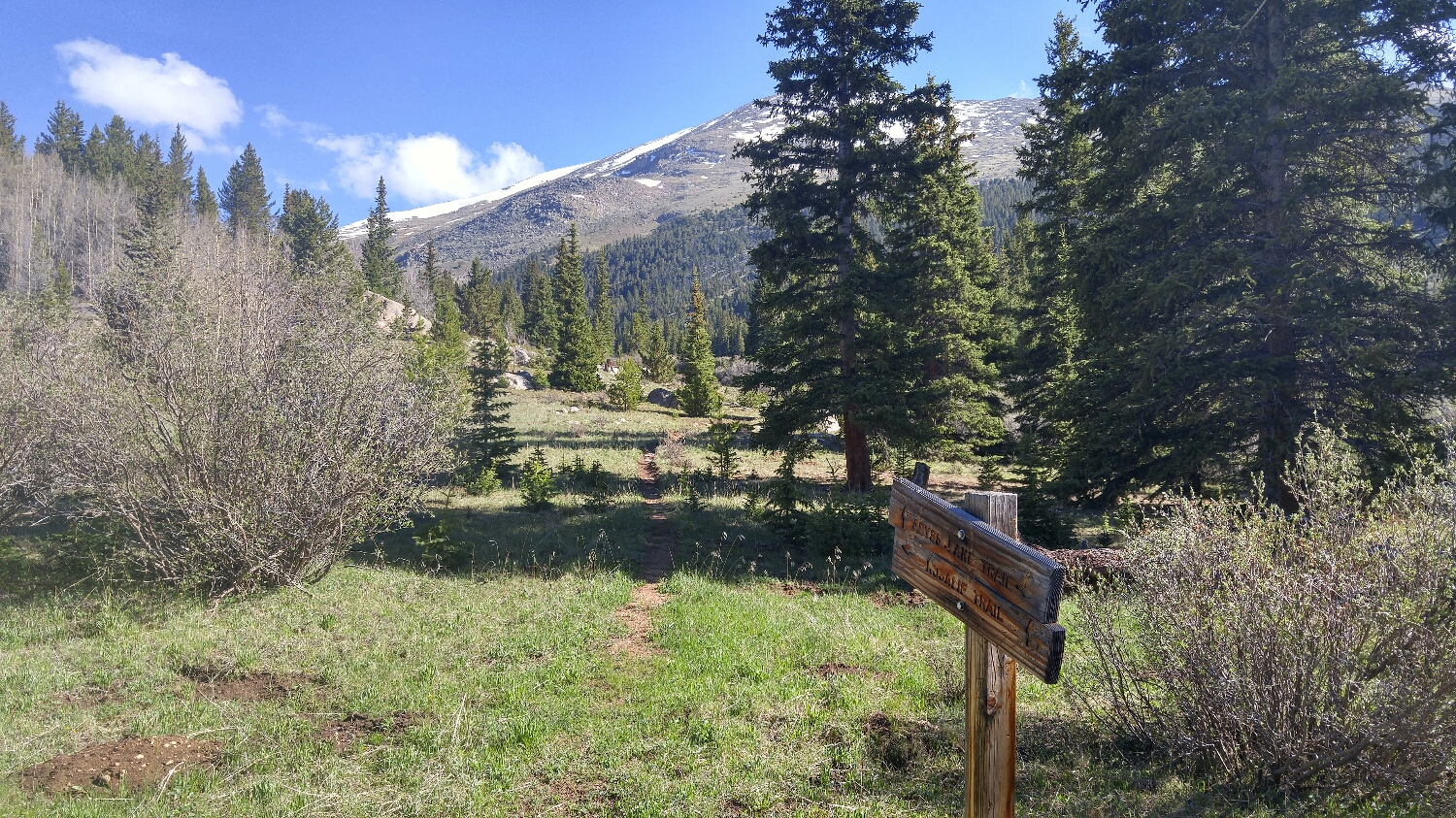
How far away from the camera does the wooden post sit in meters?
2.41

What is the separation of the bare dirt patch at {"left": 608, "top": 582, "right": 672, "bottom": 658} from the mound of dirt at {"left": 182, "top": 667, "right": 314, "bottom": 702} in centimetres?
277

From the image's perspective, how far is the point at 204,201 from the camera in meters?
73.2

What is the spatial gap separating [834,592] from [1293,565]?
5765mm

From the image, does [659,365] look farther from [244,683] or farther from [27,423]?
[244,683]

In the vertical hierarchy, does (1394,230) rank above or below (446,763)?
above

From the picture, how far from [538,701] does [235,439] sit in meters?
5.26

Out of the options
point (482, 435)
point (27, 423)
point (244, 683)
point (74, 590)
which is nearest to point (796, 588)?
point (244, 683)

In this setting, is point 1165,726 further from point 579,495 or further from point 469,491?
point 469,491

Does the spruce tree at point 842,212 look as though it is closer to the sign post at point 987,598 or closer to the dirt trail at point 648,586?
the dirt trail at point 648,586

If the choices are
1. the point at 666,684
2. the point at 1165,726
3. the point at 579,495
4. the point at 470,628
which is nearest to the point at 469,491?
the point at 579,495

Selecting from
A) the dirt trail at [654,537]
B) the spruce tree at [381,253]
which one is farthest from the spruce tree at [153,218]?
the dirt trail at [654,537]

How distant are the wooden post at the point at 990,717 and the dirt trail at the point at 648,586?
15.6 ft

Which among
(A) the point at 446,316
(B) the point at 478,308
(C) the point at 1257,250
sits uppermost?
(B) the point at 478,308

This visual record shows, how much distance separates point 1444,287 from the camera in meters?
9.82
